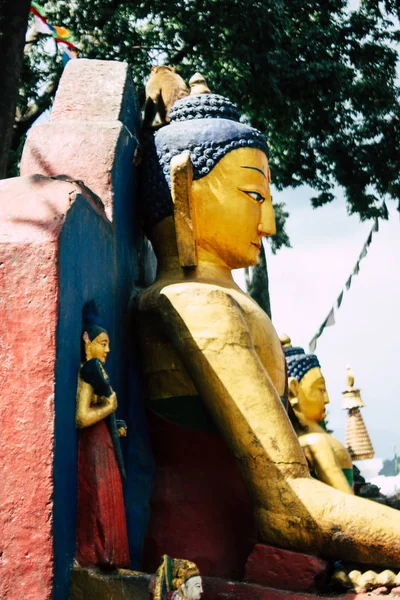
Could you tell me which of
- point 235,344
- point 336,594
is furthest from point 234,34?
point 336,594

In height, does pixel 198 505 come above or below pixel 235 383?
below

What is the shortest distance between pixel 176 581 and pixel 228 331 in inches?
41.1

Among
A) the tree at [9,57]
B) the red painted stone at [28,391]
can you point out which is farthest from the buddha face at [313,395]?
the red painted stone at [28,391]

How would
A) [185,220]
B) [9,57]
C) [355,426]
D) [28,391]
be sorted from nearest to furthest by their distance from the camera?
[28,391]
[185,220]
[9,57]
[355,426]

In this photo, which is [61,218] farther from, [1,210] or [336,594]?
[336,594]

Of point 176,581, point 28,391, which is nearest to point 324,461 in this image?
point 176,581

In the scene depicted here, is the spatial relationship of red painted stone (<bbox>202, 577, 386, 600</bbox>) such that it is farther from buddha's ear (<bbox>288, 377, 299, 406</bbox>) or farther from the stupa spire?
the stupa spire

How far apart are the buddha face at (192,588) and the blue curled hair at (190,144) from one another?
1.73 meters

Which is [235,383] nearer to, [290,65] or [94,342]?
[94,342]

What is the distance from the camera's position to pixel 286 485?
3096 mm

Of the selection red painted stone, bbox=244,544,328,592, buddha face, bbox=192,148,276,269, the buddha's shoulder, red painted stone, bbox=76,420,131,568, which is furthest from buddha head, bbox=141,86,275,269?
red painted stone, bbox=244,544,328,592

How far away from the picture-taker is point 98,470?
2.76 meters

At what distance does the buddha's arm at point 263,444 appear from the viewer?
9.84ft

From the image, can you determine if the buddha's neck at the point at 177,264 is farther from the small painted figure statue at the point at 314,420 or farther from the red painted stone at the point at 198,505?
the small painted figure statue at the point at 314,420
